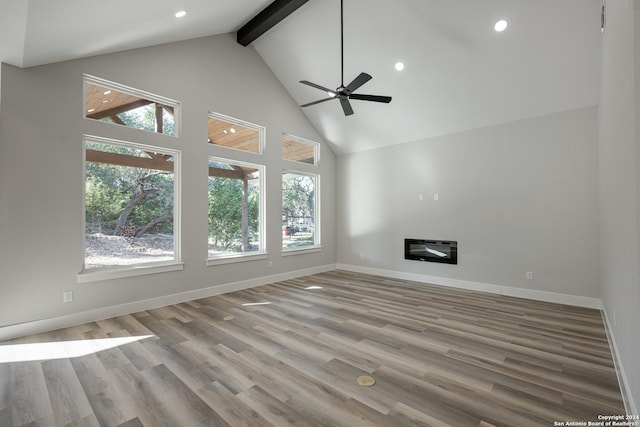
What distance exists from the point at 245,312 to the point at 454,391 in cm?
263

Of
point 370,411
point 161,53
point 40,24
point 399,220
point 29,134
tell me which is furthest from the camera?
point 399,220

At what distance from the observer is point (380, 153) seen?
6.41m

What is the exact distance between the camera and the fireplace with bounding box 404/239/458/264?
17.5ft

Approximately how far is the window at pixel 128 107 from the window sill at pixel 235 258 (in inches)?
81.0

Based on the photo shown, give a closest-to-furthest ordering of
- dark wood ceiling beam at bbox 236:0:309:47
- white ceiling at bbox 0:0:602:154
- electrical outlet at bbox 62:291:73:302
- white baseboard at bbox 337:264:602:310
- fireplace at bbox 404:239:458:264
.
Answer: white ceiling at bbox 0:0:602:154
electrical outlet at bbox 62:291:73:302
white baseboard at bbox 337:264:602:310
dark wood ceiling beam at bbox 236:0:309:47
fireplace at bbox 404:239:458:264

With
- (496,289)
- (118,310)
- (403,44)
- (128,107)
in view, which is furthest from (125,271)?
(496,289)

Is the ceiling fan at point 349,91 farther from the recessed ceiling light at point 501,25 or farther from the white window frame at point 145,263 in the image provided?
the white window frame at point 145,263

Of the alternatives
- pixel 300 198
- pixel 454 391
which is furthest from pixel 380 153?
pixel 454 391

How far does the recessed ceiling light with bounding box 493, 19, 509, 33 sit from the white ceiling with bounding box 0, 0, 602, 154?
0.06m

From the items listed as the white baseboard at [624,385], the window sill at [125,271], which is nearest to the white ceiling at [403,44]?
the window sill at [125,271]

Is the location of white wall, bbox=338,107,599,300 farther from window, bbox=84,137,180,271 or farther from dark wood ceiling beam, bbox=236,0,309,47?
window, bbox=84,137,180,271

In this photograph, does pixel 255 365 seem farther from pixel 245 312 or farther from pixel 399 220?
pixel 399 220

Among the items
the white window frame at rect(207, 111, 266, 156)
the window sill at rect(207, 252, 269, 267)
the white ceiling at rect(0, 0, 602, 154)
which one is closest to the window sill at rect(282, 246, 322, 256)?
the window sill at rect(207, 252, 269, 267)

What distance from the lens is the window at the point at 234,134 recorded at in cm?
490
